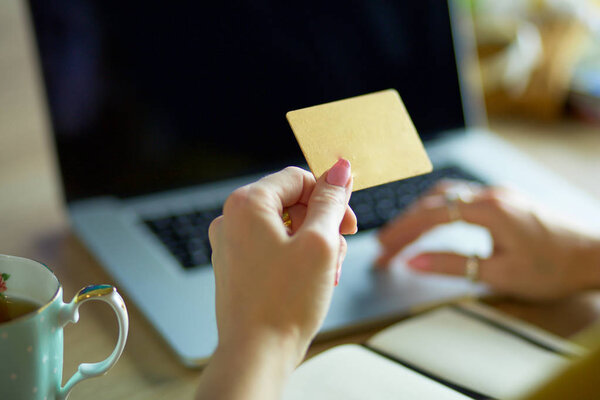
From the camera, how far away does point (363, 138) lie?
428mm

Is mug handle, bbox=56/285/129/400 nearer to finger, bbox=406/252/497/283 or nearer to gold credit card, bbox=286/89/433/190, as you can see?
gold credit card, bbox=286/89/433/190

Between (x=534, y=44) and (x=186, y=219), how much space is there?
Result: 72 centimetres

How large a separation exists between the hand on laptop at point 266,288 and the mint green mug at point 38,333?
9cm

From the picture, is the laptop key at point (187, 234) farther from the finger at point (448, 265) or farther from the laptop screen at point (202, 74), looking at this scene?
the finger at point (448, 265)

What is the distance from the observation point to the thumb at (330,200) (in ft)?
1.18

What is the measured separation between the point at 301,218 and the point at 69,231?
45 cm

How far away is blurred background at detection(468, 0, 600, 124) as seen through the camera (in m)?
1.08

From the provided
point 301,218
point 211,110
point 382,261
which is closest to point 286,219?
point 301,218

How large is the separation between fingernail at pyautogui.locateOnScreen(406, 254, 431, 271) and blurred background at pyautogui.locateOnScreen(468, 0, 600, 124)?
529mm

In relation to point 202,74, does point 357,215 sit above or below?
below

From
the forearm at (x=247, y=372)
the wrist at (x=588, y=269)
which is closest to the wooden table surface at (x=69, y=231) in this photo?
the wrist at (x=588, y=269)

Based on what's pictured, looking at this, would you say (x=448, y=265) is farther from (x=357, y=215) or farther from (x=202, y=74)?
(x=202, y=74)

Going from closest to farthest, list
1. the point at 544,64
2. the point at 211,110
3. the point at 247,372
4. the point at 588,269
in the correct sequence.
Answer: the point at 247,372 → the point at 588,269 → the point at 211,110 → the point at 544,64

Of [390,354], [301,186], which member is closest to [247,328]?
[301,186]
